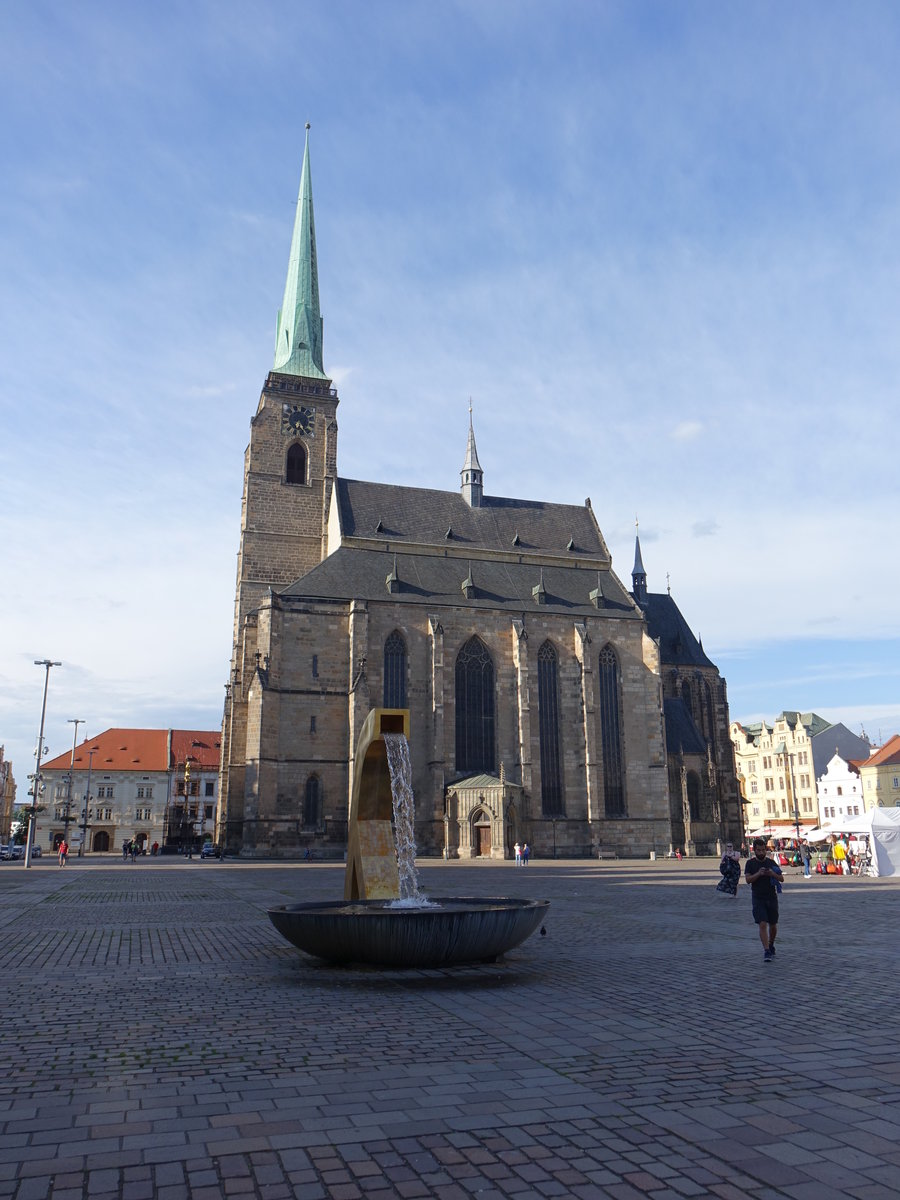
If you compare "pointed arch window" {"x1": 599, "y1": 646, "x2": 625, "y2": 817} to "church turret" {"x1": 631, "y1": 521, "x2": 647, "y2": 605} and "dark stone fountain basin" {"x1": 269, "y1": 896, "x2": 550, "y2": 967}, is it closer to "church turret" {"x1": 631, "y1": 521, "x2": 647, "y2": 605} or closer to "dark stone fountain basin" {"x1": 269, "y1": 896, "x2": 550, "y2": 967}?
"church turret" {"x1": 631, "y1": 521, "x2": 647, "y2": 605}

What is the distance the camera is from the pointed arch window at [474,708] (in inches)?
1930

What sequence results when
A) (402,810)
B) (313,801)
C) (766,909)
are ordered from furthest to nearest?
(313,801)
(402,810)
(766,909)

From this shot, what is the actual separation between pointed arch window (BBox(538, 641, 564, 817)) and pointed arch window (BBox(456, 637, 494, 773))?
3.01 m

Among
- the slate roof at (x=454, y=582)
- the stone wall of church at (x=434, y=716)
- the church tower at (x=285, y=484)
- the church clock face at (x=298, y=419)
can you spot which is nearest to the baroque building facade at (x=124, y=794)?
the church tower at (x=285, y=484)

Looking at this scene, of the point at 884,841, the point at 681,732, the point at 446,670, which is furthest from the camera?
the point at 681,732

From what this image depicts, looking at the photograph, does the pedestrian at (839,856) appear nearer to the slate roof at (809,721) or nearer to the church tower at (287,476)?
the church tower at (287,476)

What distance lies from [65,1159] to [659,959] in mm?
8274

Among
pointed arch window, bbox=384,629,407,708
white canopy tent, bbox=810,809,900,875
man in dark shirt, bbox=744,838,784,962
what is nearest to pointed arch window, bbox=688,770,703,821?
pointed arch window, bbox=384,629,407,708

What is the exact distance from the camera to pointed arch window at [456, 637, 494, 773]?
49031 mm

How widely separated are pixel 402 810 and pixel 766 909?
6.21 meters

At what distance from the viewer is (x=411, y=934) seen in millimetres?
9625

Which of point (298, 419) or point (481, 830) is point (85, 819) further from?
point (481, 830)

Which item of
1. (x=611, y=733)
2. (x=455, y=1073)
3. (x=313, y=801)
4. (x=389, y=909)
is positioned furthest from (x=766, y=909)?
(x=611, y=733)

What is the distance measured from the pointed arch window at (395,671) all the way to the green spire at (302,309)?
20.1 meters
